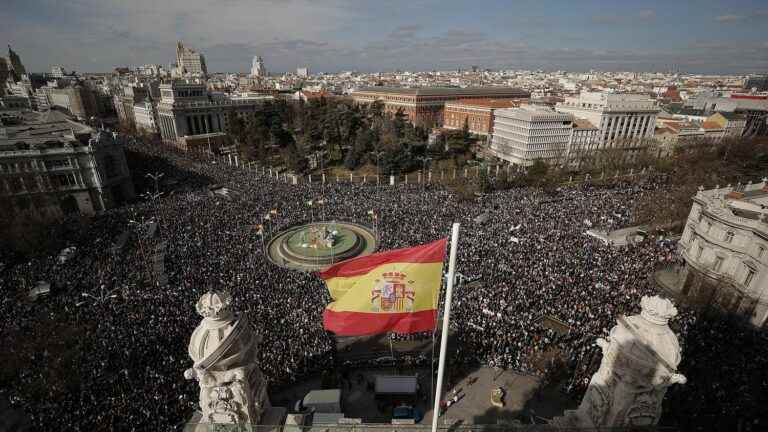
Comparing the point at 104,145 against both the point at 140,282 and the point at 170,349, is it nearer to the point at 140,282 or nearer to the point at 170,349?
the point at 140,282

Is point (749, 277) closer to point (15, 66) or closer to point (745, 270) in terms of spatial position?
point (745, 270)

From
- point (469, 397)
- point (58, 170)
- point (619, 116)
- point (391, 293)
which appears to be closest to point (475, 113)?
Result: point (619, 116)

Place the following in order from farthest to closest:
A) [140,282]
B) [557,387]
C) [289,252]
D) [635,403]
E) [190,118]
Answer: [190,118] < [289,252] < [140,282] < [557,387] < [635,403]

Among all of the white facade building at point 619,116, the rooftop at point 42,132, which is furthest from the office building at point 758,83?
the rooftop at point 42,132

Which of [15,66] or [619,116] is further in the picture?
[15,66]

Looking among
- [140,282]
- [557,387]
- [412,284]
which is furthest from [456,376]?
[140,282]

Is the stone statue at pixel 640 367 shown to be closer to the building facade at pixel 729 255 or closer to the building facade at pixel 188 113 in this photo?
the building facade at pixel 729 255
